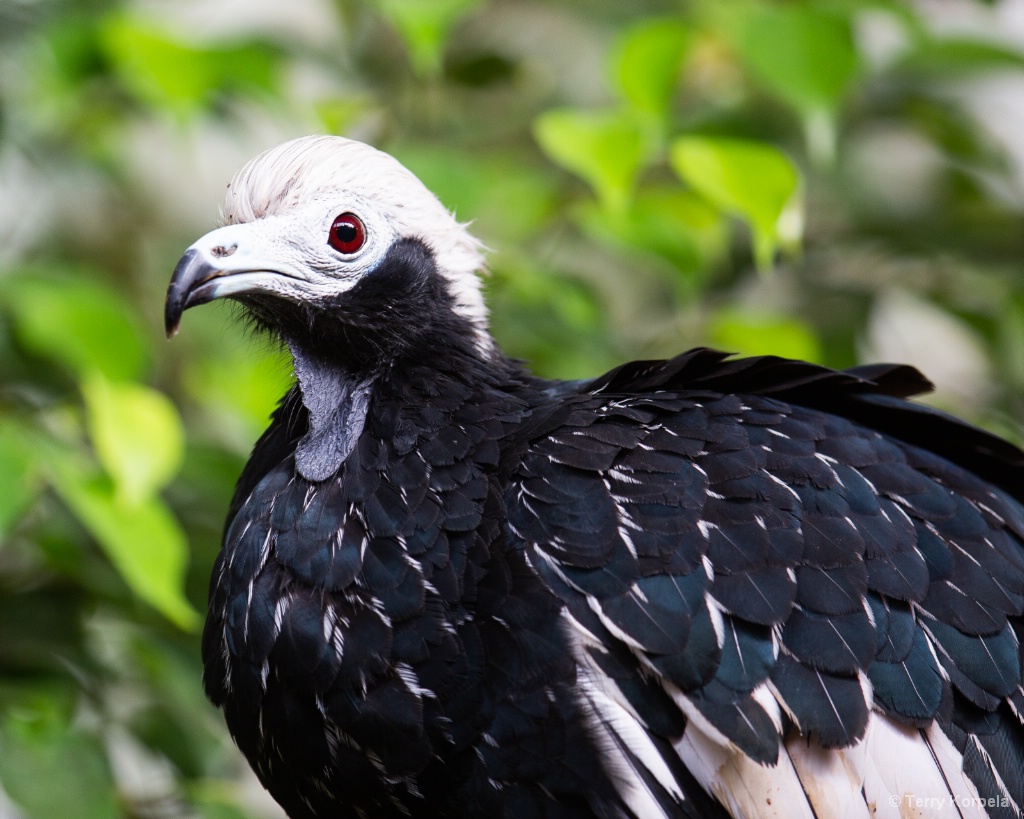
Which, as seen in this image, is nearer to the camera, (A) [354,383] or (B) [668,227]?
(A) [354,383]

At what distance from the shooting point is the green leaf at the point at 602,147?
3031mm

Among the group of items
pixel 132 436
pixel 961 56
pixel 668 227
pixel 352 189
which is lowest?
pixel 132 436

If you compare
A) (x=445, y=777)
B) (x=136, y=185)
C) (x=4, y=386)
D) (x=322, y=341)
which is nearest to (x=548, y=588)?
(x=445, y=777)

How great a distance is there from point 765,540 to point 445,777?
0.78 m

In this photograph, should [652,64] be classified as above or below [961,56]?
below

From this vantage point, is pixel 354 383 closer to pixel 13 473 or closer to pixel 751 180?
pixel 13 473

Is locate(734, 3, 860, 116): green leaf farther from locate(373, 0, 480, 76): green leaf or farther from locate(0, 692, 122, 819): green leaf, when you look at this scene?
locate(0, 692, 122, 819): green leaf

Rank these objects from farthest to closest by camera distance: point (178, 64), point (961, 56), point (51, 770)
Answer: point (961, 56) < point (178, 64) < point (51, 770)

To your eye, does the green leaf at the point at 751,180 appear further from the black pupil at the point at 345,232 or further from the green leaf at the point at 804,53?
the black pupil at the point at 345,232

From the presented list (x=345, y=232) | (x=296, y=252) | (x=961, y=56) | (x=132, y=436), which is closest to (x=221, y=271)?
(x=296, y=252)

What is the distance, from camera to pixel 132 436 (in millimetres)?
2857

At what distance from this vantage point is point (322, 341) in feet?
8.45

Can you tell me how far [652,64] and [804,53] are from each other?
1.40 feet

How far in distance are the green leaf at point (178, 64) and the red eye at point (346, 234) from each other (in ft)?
3.63
